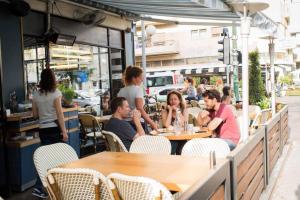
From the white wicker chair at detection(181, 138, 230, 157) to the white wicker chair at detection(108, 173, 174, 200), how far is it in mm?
1592

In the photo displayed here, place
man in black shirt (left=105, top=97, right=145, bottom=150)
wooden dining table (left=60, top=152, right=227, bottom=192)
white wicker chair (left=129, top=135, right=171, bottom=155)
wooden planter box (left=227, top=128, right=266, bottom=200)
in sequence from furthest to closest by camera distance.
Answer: man in black shirt (left=105, top=97, right=145, bottom=150), white wicker chair (left=129, top=135, right=171, bottom=155), wooden planter box (left=227, top=128, right=266, bottom=200), wooden dining table (left=60, top=152, right=227, bottom=192)

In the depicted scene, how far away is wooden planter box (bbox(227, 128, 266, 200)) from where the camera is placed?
3433mm

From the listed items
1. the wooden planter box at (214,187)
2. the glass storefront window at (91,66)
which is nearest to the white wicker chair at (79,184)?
the wooden planter box at (214,187)

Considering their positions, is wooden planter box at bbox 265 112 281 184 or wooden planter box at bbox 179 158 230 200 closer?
wooden planter box at bbox 179 158 230 200

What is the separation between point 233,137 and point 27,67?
396 centimetres

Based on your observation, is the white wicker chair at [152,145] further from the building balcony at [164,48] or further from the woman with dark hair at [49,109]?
the building balcony at [164,48]

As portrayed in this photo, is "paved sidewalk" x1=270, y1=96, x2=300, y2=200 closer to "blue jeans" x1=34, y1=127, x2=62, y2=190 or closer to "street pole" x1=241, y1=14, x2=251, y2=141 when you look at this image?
"street pole" x1=241, y1=14, x2=251, y2=141

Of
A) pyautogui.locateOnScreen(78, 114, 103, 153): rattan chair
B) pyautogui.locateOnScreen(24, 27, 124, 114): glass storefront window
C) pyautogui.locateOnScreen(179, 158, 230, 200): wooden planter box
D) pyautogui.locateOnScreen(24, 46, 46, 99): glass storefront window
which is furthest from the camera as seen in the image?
pyautogui.locateOnScreen(24, 27, 124, 114): glass storefront window

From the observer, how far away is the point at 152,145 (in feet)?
14.8

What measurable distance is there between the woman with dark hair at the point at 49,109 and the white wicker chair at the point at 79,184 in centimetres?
259

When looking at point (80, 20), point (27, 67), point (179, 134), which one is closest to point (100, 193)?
point (179, 134)

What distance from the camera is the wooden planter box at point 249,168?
3433 millimetres

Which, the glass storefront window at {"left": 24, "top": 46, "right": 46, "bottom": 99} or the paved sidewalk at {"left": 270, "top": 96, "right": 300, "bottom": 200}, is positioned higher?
the glass storefront window at {"left": 24, "top": 46, "right": 46, "bottom": 99}

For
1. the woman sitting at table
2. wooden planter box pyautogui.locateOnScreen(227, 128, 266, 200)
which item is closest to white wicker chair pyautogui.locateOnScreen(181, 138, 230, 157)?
wooden planter box pyautogui.locateOnScreen(227, 128, 266, 200)
